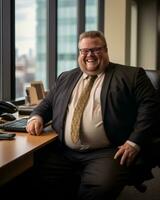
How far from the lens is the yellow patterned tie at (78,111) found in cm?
220

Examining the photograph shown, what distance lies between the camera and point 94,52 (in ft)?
7.84

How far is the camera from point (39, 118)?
2.31m

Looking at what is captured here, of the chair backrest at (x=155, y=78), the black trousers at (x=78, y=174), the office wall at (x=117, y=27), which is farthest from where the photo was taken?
the office wall at (x=117, y=27)

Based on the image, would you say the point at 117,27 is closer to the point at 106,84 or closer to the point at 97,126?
the point at 106,84

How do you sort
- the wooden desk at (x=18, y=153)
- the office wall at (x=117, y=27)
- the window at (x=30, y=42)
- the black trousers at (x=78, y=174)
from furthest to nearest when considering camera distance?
the office wall at (x=117, y=27), the window at (x=30, y=42), the black trousers at (x=78, y=174), the wooden desk at (x=18, y=153)

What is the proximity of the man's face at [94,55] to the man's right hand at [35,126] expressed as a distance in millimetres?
472

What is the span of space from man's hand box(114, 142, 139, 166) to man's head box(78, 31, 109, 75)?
0.58m

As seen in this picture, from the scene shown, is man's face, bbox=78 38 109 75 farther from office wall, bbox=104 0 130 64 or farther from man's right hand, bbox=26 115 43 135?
office wall, bbox=104 0 130 64

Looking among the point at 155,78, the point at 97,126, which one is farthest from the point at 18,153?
the point at 155,78

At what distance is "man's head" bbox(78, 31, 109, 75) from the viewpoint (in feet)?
7.80

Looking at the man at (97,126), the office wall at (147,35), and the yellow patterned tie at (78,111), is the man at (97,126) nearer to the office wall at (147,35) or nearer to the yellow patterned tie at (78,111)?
the yellow patterned tie at (78,111)

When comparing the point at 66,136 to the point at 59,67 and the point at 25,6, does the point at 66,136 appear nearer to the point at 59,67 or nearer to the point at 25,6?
the point at 25,6

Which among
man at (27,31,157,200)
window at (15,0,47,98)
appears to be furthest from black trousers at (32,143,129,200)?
window at (15,0,47,98)

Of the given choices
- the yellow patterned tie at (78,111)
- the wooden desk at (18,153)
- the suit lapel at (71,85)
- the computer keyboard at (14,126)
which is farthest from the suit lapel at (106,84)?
the computer keyboard at (14,126)
